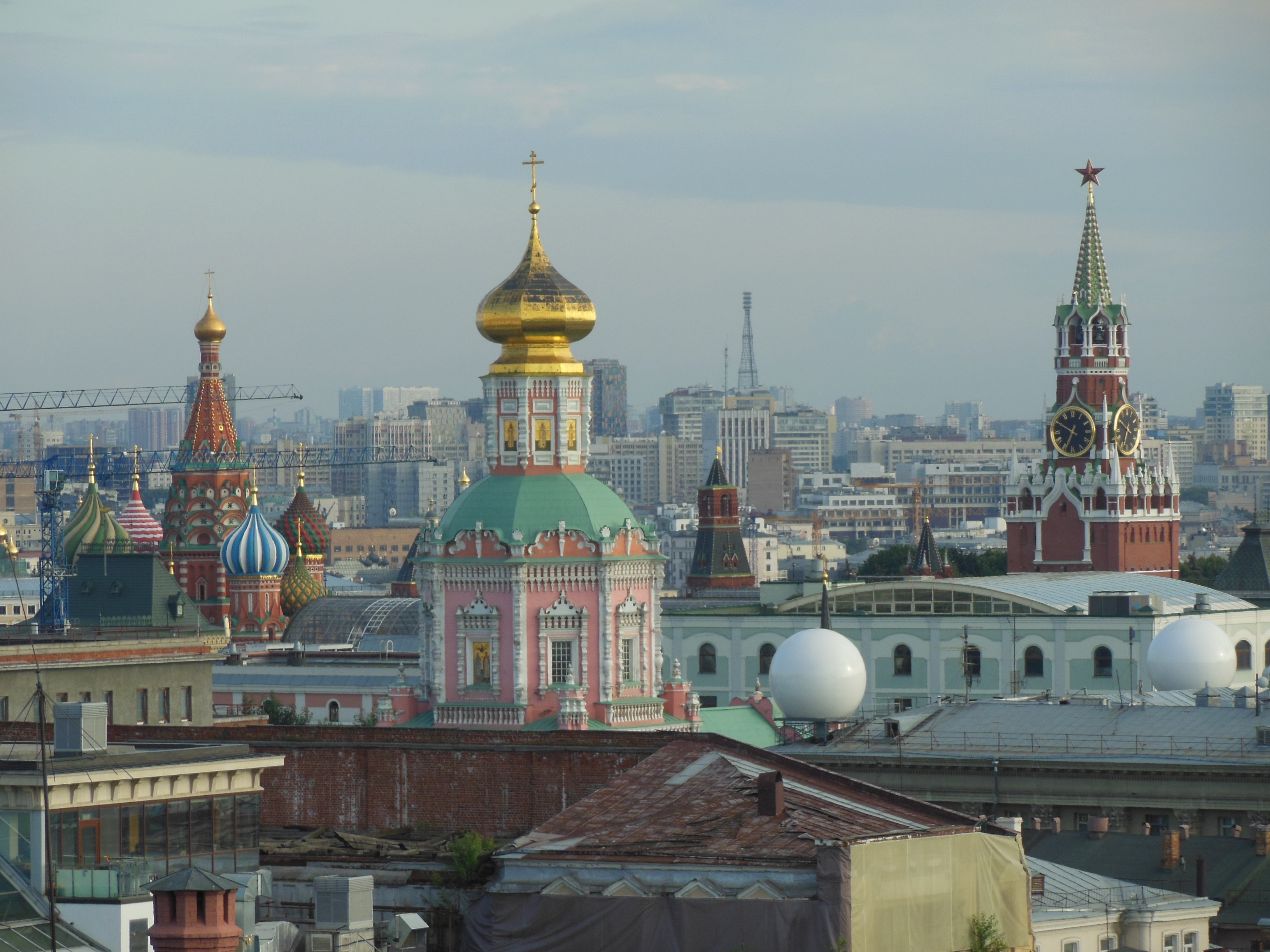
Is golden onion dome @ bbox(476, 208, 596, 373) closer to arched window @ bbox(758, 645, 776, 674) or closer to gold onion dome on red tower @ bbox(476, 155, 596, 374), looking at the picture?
gold onion dome on red tower @ bbox(476, 155, 596, 374)

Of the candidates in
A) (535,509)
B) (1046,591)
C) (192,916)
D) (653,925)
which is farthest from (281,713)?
(192,916)

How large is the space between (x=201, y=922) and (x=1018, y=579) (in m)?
72.9

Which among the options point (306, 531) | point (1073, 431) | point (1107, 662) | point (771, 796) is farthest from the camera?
point (306, 531)

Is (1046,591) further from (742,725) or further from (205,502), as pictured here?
(205,502)

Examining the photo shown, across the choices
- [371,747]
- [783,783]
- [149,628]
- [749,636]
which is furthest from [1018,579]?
[783,783]

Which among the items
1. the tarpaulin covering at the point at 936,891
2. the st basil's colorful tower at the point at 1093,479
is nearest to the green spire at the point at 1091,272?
the st basil's colorful tower at the point at 1093,479

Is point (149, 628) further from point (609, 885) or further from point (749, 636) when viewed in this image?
point (609, 885)

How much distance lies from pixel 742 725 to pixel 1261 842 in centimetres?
1861

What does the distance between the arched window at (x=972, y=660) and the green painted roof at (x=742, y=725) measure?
74.1 ft

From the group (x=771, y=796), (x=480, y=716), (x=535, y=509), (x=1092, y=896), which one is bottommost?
(x=1092, y=896)

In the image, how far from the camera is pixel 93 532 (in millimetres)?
127750

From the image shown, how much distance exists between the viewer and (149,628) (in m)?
89.0

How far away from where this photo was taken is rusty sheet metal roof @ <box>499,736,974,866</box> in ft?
136

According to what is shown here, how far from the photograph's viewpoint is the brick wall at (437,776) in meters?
51.4
